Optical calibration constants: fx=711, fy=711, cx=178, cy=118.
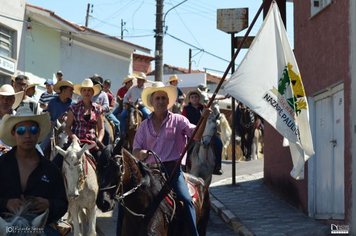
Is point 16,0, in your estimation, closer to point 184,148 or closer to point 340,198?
point 340,198

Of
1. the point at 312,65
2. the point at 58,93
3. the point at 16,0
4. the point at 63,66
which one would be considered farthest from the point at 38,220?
the point at 63,66

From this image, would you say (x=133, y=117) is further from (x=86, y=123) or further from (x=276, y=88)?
(x=276, y=88)

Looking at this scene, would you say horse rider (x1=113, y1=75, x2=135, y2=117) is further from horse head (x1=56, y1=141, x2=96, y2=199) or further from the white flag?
the white flag

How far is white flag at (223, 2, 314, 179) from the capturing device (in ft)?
26.9

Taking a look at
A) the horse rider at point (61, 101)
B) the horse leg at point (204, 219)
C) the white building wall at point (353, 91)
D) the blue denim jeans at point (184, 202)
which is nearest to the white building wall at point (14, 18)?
the horse rider at point (61, 101)

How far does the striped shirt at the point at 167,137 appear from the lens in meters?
8.52

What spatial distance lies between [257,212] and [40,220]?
872cm

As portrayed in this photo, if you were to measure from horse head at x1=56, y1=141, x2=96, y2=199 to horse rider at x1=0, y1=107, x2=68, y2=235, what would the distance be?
15.6 ft

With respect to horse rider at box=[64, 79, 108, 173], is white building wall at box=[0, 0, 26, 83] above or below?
above

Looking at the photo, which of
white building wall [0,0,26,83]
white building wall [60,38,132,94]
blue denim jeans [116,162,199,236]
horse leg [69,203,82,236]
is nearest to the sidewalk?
horse leg [69,203,82,236]

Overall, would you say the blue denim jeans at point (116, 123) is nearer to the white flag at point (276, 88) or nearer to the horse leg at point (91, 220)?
the horse leg at point (91, 220)

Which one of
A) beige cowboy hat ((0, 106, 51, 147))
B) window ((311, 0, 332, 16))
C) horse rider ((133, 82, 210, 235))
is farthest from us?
window ((311, 0, 332, 16))

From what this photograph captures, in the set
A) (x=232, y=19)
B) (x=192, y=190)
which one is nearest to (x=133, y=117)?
(x=232, y=19)

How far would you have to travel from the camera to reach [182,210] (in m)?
8.32
